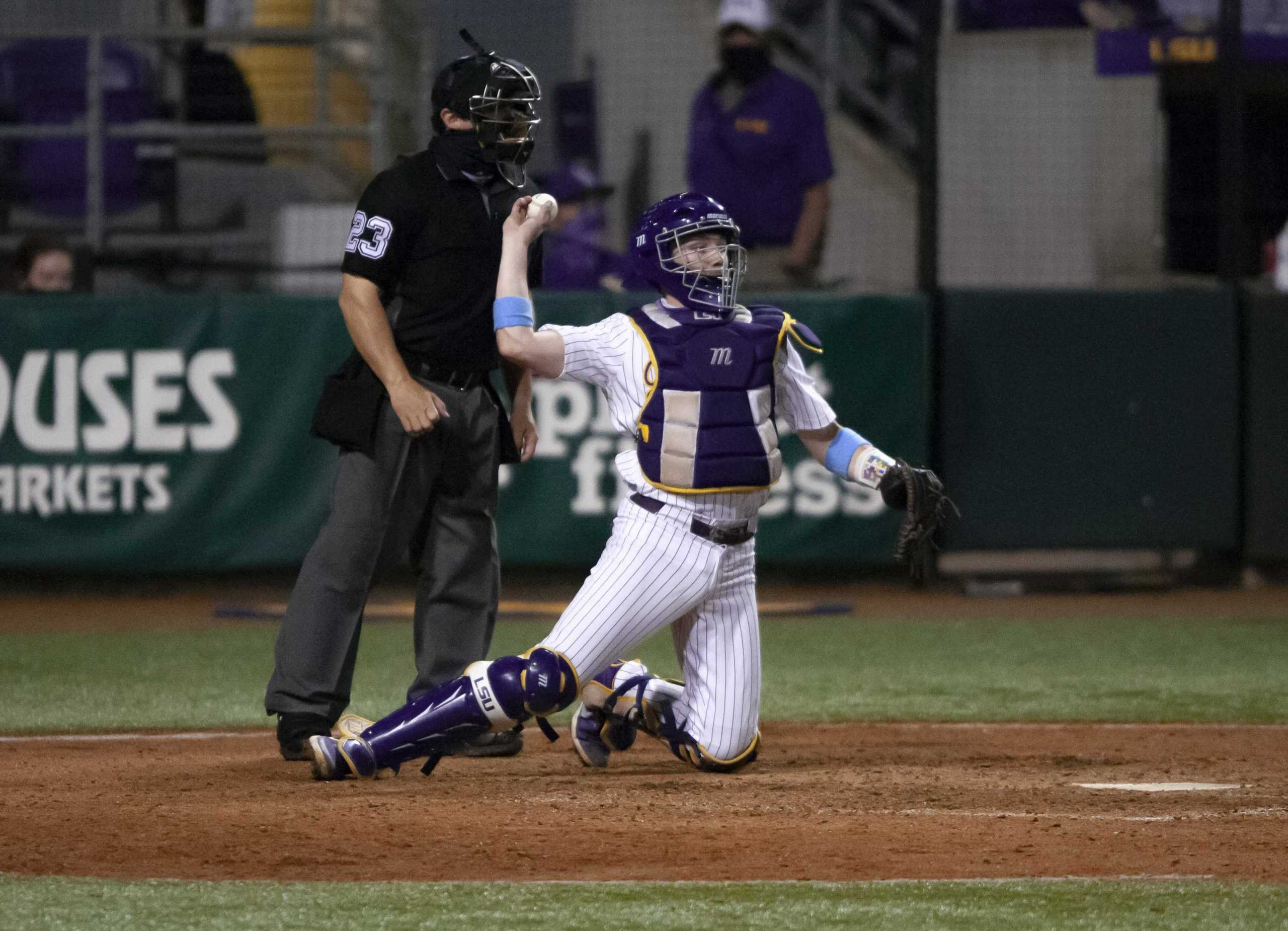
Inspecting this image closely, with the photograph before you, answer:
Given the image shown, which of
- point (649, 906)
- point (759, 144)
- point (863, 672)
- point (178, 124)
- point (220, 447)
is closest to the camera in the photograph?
point (649, 906)

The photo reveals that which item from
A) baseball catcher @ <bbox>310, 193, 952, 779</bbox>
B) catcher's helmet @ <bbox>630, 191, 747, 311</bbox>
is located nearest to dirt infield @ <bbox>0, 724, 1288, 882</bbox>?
baseball catcher @ <bbox>310, 193, 952, 779</bbox>

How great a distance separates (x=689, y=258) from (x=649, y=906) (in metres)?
1.96

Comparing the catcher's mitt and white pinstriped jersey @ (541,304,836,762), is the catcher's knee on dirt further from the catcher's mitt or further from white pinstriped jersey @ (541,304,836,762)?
the catcher's mitt

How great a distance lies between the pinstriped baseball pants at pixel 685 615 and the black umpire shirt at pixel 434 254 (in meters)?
0.75

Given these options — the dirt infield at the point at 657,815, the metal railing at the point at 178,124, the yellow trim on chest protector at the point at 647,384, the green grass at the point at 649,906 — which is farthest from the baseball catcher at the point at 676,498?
the metal railing at the point at 178,124

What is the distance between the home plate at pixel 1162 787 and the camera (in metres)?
4.95

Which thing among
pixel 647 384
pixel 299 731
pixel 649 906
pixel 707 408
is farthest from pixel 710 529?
pixel 649 906

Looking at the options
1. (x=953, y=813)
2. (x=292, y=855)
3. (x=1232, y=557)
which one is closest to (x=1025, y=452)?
(x=1232, y=557)

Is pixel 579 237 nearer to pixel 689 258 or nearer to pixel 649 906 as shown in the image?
pixel 689 258

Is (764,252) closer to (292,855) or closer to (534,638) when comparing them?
(534,638)

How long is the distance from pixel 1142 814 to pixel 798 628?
428 cm

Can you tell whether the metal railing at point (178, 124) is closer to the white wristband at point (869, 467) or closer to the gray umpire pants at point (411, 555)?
the gray umpire pants at point (411, 555)

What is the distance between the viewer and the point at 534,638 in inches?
327

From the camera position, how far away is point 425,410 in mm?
5184
